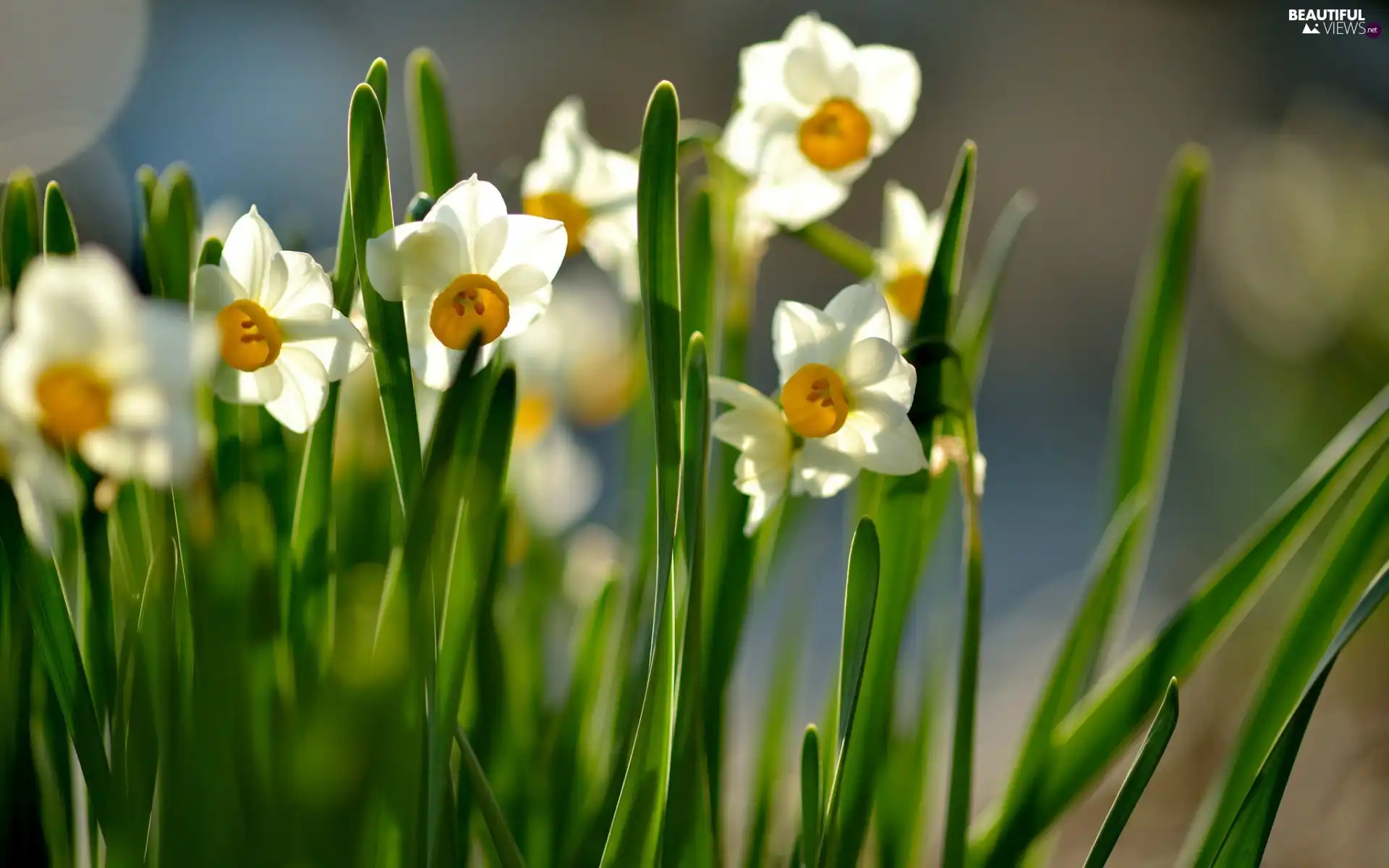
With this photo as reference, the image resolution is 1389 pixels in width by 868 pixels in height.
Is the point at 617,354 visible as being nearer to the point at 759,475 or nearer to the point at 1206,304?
the point at 759,475

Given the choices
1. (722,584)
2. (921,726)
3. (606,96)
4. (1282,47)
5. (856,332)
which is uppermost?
(1282,47)

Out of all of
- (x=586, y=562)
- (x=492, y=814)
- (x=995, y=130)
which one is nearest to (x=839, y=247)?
(x=492, y=814)

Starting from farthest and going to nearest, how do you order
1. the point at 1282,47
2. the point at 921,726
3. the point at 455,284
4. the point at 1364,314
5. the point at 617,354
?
the point at 1282,47, the point at 1364,314, the point at 617,354, the point at 921,726, the point at 455,284

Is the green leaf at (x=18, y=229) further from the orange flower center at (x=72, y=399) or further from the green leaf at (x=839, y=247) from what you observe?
the green leaf at (x=839, y=247)

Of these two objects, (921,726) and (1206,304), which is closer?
(921,726)

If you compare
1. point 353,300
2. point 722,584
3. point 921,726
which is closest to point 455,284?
point 353,300

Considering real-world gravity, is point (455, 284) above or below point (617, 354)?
above
